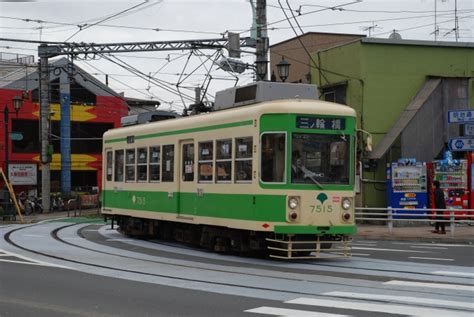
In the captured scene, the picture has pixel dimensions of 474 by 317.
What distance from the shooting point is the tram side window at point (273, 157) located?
1256cm

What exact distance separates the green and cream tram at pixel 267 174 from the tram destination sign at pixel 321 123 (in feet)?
0.07

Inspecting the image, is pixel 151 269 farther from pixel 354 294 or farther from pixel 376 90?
pixel 376 90

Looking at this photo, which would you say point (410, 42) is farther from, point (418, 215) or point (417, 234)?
point (417, 234)

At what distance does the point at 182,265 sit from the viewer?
12.4m

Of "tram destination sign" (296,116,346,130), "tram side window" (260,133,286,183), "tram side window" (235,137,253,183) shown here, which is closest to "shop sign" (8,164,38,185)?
"tram side window" (235,137,253,183)

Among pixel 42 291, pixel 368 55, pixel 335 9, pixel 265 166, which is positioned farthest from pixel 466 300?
pixel 368 55

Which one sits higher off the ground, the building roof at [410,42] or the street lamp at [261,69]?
the building roof at [410,42]

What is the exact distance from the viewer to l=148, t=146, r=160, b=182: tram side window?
54.5ft

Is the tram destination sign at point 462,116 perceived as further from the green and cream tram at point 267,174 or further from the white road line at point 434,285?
the white road line at point 434,285

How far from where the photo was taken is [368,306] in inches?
324

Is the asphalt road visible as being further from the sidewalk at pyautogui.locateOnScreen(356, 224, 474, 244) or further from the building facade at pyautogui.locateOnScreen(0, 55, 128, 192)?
the building facade at pyautogui.locateOnScreen(0, 55, 128, 192)

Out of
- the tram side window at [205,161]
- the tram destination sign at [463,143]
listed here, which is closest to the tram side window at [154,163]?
the tram side window at [205,161]

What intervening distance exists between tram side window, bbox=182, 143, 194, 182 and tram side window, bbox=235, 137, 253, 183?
1938 mm

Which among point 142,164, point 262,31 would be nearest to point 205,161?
point 142,164
